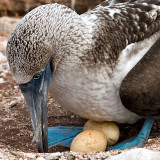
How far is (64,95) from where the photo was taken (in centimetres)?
486

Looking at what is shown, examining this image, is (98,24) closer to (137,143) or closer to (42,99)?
(42,99)

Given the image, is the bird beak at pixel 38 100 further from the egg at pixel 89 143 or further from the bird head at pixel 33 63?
the egg at pixel 89 143

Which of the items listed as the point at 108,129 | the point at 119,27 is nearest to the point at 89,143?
the point at 108,129

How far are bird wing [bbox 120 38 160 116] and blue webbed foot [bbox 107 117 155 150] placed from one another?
39 centimetres

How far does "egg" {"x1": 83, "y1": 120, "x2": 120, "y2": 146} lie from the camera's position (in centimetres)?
509

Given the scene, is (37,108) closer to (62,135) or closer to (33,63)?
(33,63)

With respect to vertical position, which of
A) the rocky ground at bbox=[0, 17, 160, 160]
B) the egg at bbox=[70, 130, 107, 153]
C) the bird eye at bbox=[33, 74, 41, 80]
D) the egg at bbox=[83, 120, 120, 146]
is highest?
the bird eye at bbox=[33, 74, 41, 80]

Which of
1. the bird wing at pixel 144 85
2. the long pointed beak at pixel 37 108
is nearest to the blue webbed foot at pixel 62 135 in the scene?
the long pointed beak at pixel 37 108

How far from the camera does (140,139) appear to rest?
203 inches

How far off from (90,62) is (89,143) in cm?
87

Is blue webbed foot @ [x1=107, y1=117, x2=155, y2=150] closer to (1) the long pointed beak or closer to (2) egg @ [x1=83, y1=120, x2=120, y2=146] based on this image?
(2) egg @ [x1=83, y1=120, x2=120, y2=146]

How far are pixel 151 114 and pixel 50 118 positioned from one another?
167 centimetres

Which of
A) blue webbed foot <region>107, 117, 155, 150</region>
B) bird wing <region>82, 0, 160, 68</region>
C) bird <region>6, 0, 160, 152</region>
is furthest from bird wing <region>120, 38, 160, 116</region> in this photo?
blue webbed foot <region>107, 117, 155, 150</region>

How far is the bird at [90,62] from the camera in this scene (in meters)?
4.24
